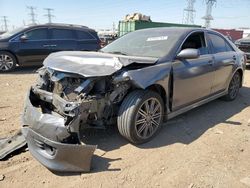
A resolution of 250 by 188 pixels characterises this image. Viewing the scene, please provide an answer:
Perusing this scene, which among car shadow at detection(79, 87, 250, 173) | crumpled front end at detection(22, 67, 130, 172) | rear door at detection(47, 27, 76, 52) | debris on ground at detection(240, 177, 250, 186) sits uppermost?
rear door at detection(47, 27, 76, 52)

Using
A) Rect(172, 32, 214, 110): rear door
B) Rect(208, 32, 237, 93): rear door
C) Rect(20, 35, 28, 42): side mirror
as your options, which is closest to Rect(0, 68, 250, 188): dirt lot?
Rect(172, 32, 214, 110): rear door

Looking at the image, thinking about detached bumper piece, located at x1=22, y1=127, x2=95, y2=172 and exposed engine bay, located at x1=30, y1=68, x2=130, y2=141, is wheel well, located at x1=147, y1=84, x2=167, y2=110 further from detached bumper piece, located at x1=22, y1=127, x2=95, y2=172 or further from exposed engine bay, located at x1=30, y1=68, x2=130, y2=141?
detached bumper piece, located at x1=22, y1=127, x2=95, y2=172

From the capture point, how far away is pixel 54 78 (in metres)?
3.70

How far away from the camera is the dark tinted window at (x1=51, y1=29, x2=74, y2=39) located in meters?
10.4

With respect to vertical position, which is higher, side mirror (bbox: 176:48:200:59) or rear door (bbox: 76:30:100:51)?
side mirror (bbox: 176:48:200:59)

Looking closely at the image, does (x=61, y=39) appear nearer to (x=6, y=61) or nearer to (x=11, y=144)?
(x=6, y=61)

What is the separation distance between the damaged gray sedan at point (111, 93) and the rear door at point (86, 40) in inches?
246

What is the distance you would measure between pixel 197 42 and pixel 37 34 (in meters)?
6.84

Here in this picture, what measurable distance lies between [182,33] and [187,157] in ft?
6.83

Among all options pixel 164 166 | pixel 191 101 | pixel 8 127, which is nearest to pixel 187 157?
pixel 164 166

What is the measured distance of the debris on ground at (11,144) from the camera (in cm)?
353

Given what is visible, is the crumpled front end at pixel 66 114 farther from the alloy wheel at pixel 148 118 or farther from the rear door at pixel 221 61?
the rear door at pixel 221 61

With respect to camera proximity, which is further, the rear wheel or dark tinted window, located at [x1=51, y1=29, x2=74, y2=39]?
dark tinted window, located at [x1=51, y1=29, x2=74, y2=39]

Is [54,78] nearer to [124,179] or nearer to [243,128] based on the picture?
[124,179]
